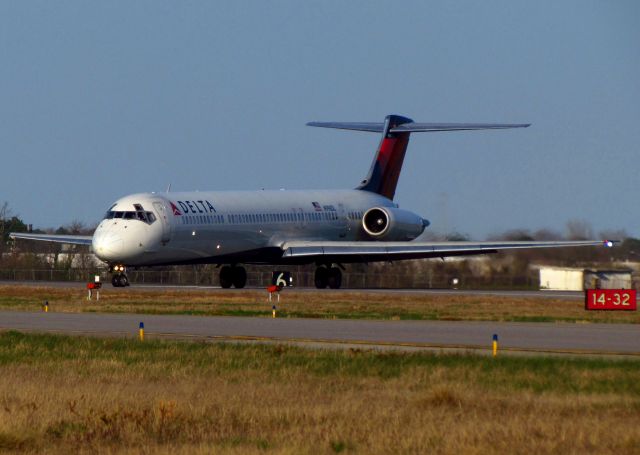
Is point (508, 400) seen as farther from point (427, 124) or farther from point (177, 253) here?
point (427, 124)

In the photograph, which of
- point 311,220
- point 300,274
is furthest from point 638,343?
point 300,274

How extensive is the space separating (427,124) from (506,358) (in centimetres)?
4446

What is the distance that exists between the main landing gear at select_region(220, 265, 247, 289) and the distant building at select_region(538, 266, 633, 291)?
1357 centimetres

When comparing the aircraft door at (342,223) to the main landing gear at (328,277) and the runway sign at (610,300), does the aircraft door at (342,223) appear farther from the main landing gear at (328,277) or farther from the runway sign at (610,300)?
the runway sign at (610,300)

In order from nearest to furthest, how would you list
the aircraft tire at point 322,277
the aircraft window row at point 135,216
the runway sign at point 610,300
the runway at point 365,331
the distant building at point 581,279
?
the runway at point 365,331
the runway sign at point 610,300
the aircraft window row at point 135,216
the distant building at point 581,279
the aircraft tire at point 322,277

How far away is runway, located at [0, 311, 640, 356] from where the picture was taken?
26.3 m

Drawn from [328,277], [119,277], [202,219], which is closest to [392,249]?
[328,277]

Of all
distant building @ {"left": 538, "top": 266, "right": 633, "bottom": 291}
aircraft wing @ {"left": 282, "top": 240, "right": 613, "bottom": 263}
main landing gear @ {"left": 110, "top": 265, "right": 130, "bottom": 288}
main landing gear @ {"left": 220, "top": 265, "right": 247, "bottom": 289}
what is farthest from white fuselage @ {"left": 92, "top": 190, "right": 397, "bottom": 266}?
distant building @ {"left": 538, "top": 266, "right": 633, "bottom": 291}

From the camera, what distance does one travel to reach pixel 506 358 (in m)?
22.6

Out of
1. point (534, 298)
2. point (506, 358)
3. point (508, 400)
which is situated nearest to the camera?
point (508, 400)

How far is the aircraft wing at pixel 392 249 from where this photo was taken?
56.5 meters

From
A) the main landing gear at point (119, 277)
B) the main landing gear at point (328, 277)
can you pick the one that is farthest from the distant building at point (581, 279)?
the main landing gear at point (119, 277)

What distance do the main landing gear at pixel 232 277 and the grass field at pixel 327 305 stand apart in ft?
20.2

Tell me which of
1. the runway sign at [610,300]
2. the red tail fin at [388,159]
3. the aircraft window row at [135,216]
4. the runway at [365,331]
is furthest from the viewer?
the red tail fin at [388,159]
